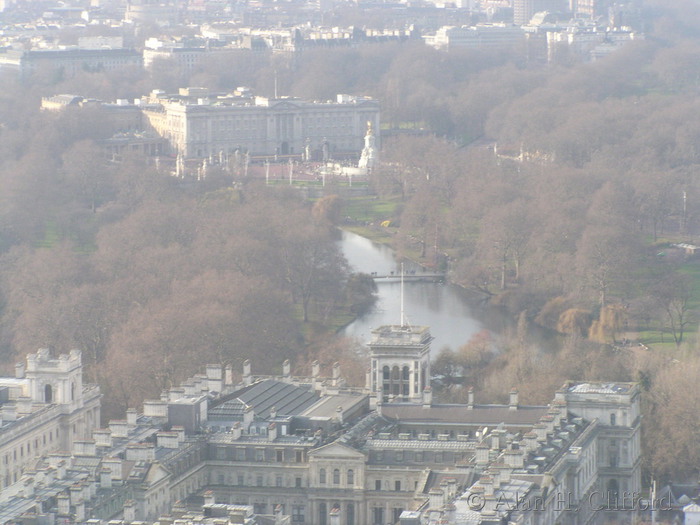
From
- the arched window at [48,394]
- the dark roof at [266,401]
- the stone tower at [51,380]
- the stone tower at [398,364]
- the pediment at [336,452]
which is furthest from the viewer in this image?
the stone tower at [398,364]

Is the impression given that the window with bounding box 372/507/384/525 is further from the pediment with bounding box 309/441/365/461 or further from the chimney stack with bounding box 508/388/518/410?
the chimney stack with bounding box 508/388/518/410

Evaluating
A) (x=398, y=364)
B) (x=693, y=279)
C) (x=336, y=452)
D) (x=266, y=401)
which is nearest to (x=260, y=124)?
(x=693, y=279)

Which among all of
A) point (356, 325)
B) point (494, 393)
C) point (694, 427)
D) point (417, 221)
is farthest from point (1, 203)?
point (694, 427)

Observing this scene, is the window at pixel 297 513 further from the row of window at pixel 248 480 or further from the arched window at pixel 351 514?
the arched window at pixel 351 514

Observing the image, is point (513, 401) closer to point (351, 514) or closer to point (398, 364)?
point (398, 364)

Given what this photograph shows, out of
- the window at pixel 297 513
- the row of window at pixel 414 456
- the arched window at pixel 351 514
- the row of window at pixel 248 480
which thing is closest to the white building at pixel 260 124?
the row of window at pixel 248 480
